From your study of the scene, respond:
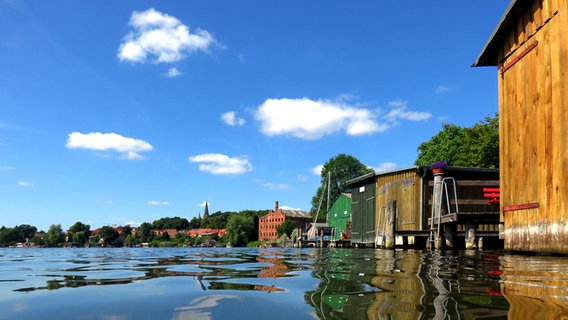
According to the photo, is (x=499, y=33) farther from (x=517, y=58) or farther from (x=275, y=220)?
(x=275, y=220)

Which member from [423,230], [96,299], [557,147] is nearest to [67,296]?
[96,299]

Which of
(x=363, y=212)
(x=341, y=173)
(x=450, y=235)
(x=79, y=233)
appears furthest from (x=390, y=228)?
(x=79, y=233)

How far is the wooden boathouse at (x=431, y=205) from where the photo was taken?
44.6 feet

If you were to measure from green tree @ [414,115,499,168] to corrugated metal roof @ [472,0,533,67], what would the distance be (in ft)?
66.1

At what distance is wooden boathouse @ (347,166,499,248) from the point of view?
13602 millimetres

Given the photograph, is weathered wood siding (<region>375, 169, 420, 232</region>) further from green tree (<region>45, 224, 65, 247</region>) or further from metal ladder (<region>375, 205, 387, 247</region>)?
green tree (<region>45, 224, 65, 247</region>)

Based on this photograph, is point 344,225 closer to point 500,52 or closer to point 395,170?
point 395,170

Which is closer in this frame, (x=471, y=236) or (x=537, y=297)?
(x=537, y=297)

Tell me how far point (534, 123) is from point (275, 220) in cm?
10560

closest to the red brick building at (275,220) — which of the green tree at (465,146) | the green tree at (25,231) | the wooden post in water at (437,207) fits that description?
the green tree at (25,231)

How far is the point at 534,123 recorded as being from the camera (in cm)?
875

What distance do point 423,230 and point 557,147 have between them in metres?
8.77

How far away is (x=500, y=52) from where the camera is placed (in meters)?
10.7

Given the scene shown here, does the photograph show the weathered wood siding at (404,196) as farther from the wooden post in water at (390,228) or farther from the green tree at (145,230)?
the green tree at (145,230)
